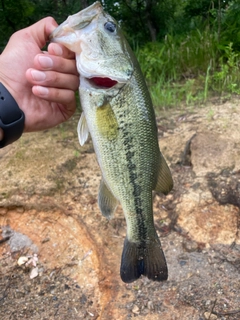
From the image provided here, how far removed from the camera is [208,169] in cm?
345

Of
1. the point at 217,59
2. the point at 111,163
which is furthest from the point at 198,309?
the point at 217,59

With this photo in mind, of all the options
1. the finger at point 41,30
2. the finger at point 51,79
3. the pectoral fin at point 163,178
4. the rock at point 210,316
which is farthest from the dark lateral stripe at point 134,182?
the rock at point 210,316

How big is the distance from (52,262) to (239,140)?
7.33ft

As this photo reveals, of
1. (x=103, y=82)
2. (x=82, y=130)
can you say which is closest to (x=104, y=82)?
(x=103, y=82)

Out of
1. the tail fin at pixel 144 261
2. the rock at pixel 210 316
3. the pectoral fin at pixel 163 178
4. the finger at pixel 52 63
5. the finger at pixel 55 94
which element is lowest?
the rock at pixel 210 316

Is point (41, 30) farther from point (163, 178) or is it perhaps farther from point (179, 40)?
point (179, 40)

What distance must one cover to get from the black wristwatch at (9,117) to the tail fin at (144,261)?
927 mm

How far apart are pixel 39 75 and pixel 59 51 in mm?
172

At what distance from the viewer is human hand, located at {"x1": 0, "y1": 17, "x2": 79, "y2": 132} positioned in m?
1.89

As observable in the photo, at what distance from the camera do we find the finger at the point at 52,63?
6.08 feet

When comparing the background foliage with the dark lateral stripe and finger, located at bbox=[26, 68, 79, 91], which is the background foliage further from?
the dark lateral stripe

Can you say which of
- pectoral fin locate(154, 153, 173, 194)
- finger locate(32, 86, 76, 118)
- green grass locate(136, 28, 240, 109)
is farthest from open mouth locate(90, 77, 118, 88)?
green grass locate(136, 28, 240, 109)

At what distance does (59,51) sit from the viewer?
6.09 feet

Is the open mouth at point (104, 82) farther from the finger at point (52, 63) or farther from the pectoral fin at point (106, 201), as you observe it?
the pectoral fin at point (106, 201)
